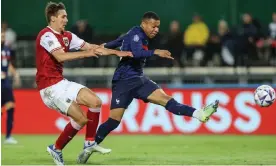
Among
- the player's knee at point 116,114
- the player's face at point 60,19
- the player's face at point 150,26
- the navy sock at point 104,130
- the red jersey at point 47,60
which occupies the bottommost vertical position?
the navy sock at point 104,130

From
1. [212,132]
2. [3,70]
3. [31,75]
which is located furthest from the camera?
[31,75]

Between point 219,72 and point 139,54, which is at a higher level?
point 139,54

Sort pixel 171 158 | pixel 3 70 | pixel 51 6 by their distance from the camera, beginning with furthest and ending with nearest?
pixel 3 70, pixel 171 158, pixel 51 6

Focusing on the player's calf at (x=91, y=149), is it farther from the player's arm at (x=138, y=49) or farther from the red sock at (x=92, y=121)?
the player's arm at (x=138, y=49)

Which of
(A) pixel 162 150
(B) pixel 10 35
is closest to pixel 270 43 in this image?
(B) pixel 10 35

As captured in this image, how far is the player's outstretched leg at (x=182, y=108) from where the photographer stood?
11211 millimetres

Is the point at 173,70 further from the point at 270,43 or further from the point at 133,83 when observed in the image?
the point at 133,83

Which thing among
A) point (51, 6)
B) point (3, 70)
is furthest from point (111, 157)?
point (3, 70)

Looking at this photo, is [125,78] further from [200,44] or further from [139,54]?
[200,44]

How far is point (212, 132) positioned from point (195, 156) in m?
5.98

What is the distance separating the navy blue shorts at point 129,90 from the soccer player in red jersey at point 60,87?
3.25ft

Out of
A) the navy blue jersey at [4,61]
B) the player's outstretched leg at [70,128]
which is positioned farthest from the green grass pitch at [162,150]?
the navy blue jersey at [4,61]

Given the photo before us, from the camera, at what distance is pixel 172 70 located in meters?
19.5

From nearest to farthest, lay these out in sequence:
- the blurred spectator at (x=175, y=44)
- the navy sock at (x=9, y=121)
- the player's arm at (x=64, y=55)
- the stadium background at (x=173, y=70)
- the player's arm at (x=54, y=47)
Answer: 1. the player's arm at (x=64, y=55)
2. the player's arm at (x=54, y=47)
3. the navy sock at (x=9, y=121)
4. the stadium background at (x=173, y=70)
5. the blurred spectator at (x=175, y=44)
